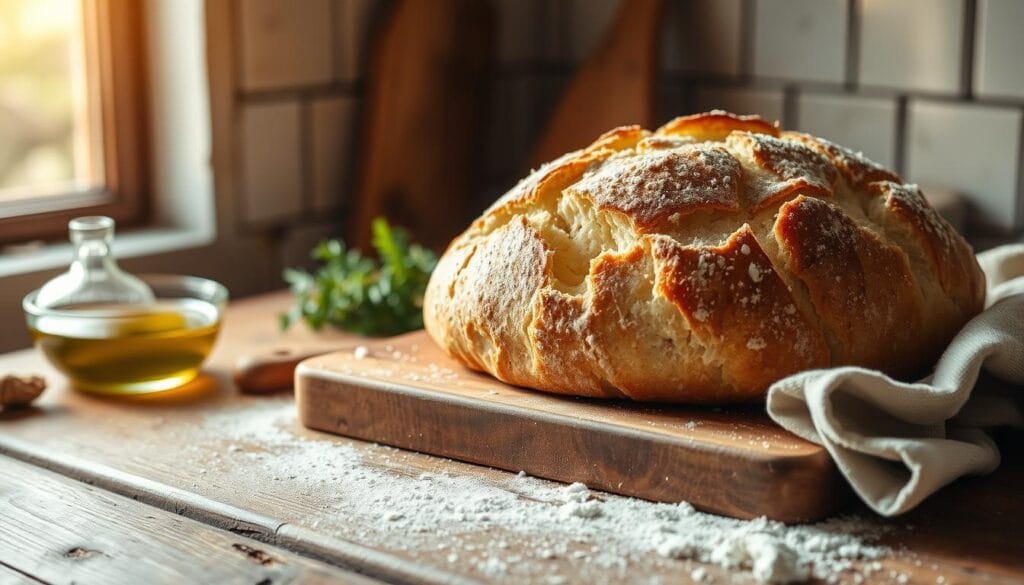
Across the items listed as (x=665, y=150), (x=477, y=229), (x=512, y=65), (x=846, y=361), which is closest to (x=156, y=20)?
(x=512, y=65)

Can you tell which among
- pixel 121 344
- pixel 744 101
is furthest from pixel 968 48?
pixel 121 344

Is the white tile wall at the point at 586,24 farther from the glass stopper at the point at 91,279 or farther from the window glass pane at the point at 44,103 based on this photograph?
the glass stopper at the point at 91,279

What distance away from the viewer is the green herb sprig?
52.0 inches

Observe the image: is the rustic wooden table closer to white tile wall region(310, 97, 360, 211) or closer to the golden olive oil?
the golden olive oil

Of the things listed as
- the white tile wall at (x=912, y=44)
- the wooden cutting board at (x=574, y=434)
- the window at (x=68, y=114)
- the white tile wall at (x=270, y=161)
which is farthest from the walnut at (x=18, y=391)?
the white tile wall at (x=912, y=44)

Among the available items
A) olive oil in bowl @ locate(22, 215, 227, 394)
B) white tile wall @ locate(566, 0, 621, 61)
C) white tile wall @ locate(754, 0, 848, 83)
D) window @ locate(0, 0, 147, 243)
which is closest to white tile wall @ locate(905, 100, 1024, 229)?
white tile wall @ locate(754, 0, 848, 83)

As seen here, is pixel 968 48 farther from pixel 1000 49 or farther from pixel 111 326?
pixel 111 326

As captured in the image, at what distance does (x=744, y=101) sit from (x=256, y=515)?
1.09m

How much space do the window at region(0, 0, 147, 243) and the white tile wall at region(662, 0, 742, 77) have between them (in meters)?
0.74

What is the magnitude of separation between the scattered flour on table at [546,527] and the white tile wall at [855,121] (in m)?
0.88

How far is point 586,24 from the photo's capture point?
6.17 feet

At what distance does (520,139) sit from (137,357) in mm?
990

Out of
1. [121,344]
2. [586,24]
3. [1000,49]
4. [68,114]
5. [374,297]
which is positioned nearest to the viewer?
[121,344]

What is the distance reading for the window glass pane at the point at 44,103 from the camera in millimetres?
1494
